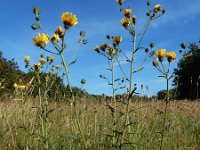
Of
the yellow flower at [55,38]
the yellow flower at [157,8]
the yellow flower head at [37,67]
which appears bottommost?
the yellow flower head at [37,67]

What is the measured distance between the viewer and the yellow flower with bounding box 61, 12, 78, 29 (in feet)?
6.85

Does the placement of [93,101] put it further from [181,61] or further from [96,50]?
[181,61]

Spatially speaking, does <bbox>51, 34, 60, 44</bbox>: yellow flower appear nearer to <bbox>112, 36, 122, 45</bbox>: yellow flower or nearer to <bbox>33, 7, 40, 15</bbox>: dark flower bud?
<bbox>33, 7, 40, 15</bbox>: dark flower bud

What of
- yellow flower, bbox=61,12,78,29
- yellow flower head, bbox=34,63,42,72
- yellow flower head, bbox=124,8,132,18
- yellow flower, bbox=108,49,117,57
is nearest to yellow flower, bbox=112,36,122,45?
yellow flower, bbox=108,49,117,57

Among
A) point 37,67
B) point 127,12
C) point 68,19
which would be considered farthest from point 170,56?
point 37,67

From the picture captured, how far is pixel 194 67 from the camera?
31938 mm

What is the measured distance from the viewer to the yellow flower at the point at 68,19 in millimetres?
2088

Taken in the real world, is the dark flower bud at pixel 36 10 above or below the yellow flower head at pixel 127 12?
below

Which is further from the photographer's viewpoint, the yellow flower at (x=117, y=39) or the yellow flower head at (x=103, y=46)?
the yellow flower head at (x=103, y=46)

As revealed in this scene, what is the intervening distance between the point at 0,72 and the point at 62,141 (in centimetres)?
1626

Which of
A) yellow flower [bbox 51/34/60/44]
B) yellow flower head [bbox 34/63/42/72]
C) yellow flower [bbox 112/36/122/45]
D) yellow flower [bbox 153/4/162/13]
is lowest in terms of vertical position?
yellow flower head [bbox 34/63/42/72]

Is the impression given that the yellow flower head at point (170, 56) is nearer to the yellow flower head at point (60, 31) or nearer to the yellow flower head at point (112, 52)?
the yellow flower head at point (112, 52)

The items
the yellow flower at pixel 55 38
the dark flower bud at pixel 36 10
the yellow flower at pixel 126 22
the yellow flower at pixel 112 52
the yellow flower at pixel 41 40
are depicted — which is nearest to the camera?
the yellow flower at pixel 55 38

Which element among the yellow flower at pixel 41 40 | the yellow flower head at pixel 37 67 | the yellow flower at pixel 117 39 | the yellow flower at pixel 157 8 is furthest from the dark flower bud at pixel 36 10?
the yellow flower at pixel 157 8
